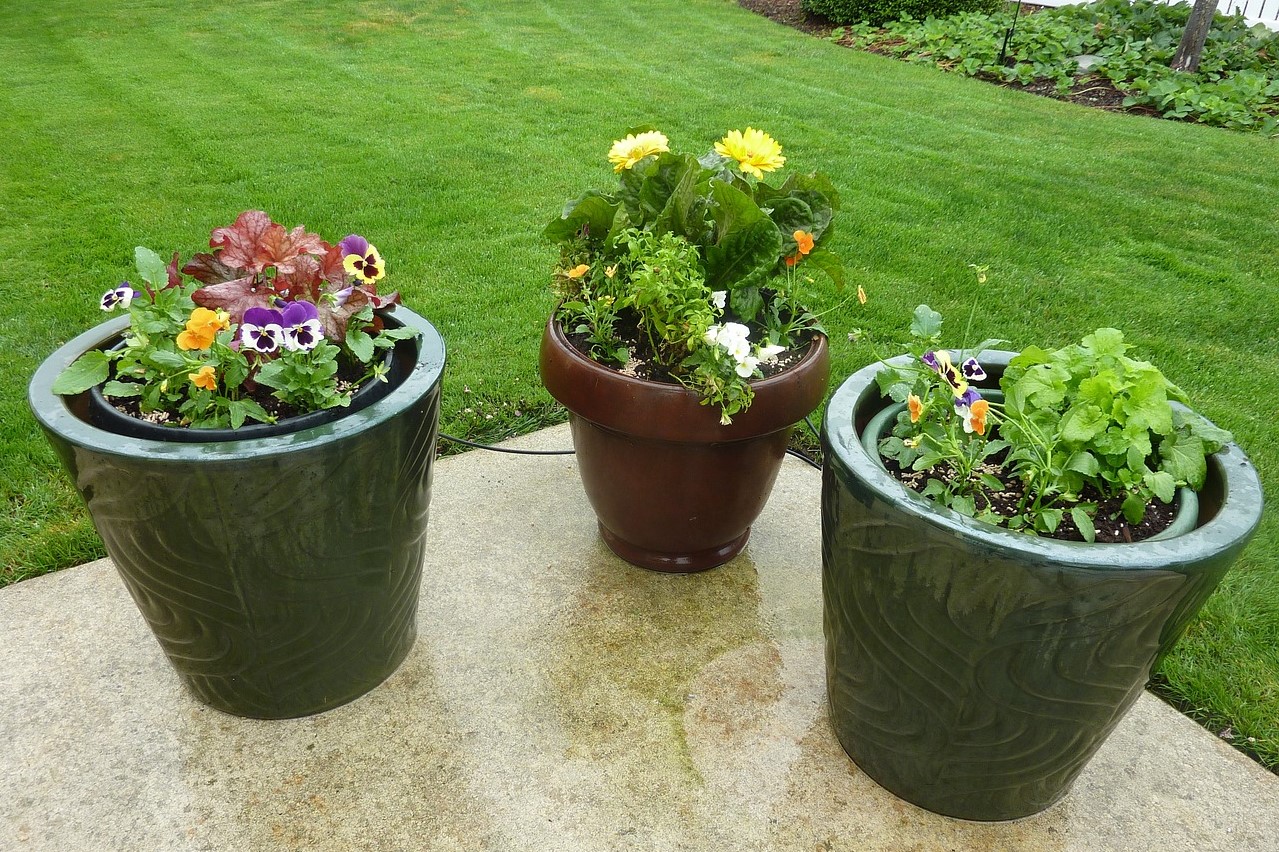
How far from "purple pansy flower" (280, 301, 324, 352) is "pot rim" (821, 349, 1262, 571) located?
1074 mm

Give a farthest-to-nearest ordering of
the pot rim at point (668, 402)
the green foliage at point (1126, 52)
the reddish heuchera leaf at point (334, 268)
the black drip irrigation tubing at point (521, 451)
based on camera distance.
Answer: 1. the green foliage at point (1126, 52)
2. the black drip irrigation tubing at point (521, 451)
3. the pot rim at point (668, 402)
4. the reddish heuchera leaf at point (334, 268)

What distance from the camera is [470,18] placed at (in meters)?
9.34

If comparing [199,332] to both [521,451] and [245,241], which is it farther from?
[521,451]

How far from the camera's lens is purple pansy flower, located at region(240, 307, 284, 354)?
184cm

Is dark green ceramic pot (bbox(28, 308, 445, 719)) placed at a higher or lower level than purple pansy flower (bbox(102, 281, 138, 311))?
lower

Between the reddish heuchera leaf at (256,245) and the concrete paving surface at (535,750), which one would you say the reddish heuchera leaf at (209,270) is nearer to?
the reddish heuchera leaf at (256,245)

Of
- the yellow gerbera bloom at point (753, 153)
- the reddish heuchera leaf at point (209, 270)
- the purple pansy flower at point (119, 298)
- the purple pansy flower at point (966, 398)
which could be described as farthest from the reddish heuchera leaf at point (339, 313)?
the purple pansy flower at point (966, 398)

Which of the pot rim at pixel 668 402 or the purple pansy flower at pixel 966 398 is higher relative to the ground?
the purple pansy flower at pixel 966 398

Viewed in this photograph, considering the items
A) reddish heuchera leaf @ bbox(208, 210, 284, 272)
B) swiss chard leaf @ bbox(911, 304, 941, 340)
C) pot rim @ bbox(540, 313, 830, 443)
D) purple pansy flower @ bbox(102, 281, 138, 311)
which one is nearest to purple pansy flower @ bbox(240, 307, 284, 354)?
reddish heuchera leaf @ bbox(208, 210, 284, 272)

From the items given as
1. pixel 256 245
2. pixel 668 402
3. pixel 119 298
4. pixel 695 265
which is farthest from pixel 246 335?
pixel 695 265

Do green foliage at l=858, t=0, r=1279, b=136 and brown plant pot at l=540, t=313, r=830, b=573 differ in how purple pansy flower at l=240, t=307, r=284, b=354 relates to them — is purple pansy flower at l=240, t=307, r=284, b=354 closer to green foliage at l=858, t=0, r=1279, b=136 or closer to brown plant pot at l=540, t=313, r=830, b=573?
brown plant pot at l=540, t=313, r=830, b=573

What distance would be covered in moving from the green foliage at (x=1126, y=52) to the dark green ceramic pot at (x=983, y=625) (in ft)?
21.9

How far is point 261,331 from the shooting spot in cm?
186

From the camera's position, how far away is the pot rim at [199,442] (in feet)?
5.65
